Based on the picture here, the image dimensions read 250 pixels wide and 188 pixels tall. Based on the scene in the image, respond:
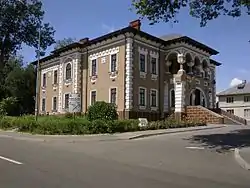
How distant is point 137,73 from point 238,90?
42121mm

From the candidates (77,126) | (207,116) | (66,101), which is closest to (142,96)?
(207,116)

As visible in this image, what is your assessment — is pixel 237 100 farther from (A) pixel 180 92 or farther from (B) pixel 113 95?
(B) pixel 113 95

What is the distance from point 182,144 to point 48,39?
35.4m

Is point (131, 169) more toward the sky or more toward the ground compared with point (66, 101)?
more toward the ground

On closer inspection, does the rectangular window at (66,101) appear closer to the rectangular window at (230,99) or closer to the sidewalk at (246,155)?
the sidewalk at (246,155)

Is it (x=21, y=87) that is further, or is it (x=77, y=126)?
(x=21, y=87)

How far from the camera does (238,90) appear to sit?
73.4 meters

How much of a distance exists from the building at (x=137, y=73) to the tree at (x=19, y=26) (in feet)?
14.6

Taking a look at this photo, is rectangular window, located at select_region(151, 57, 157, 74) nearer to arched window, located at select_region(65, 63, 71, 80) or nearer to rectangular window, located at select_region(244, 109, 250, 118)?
arched window, located at select_region(65, 63, 71, 80)

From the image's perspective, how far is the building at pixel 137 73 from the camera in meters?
36.5

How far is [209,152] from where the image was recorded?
15.9 m

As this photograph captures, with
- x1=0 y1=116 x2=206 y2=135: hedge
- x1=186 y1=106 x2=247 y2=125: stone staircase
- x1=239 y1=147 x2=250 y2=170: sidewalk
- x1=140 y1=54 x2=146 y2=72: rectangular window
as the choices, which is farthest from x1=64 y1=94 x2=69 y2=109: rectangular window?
x1=239 y1=147 x2=250 y2=170: sidewalk

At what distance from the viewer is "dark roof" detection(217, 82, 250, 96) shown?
71.9 metres

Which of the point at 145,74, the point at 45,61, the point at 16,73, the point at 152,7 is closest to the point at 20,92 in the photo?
the point at 16,73
